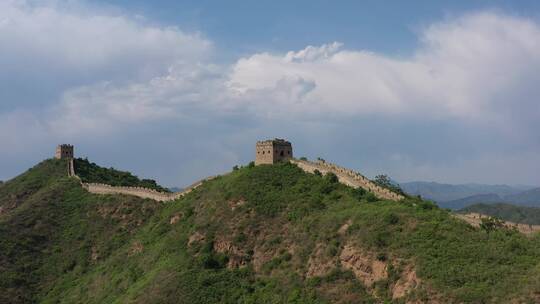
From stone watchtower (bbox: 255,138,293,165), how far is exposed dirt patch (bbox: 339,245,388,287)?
26.4 meters

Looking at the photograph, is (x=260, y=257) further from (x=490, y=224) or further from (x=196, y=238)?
(x=490, y=224)

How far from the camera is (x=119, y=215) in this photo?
3282 inches

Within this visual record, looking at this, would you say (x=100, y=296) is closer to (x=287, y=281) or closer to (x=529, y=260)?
(x=287, y=281)

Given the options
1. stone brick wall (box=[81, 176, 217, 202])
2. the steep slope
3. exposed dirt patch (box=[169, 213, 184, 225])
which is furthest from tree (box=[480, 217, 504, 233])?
the steep slope

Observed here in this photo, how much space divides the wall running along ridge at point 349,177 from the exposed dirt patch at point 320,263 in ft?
35.9

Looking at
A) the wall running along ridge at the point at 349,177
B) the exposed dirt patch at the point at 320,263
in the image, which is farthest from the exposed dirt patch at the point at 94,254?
the exposed dirt patch at the point at 320,263

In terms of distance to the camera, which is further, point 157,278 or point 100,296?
point 100,296

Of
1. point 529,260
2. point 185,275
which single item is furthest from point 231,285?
point 529,260

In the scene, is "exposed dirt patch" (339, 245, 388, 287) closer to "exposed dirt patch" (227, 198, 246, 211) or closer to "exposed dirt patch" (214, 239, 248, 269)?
"exposed dirt patch" (214, 239, 248, 269)

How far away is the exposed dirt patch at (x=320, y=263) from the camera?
158 ft

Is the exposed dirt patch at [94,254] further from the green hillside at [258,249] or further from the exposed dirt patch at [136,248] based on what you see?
the exposed dirt patch at [136,248]

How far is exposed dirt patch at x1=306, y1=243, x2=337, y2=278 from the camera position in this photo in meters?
48.1

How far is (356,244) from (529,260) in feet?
44.3

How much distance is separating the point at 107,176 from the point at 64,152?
12.0 meters
